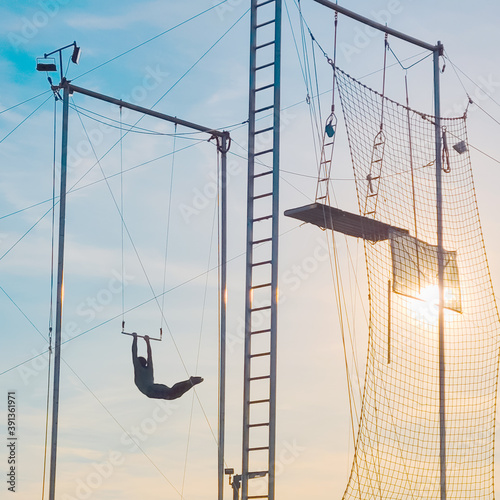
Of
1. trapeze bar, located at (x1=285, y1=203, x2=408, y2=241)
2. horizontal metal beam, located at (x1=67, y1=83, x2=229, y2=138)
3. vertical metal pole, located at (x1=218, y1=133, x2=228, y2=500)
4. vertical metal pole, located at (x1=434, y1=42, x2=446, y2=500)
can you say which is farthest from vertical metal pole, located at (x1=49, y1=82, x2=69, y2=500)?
vertical metal pole, located at (x1=434, y1=42, x2=446, y2=500)

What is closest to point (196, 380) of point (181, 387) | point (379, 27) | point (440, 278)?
point (181, 387)

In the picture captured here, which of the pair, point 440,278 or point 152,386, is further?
point 440,278

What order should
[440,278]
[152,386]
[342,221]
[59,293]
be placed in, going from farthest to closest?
[59,293] → [440,278] → [152,386] → [342,221]

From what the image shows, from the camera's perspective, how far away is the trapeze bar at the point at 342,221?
556 inches

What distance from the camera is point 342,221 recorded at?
48.6 feet

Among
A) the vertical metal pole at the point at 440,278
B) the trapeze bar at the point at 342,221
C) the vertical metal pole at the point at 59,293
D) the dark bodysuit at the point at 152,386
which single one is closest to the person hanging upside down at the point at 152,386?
the dark bodysuit at the point at 152,386

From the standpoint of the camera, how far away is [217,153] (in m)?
18.4

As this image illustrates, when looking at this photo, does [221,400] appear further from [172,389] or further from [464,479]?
[464,479]

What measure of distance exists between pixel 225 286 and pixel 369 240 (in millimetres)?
3360

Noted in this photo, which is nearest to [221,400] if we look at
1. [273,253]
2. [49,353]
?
[49,353]

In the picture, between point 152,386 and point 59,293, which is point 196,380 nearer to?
point 152,386

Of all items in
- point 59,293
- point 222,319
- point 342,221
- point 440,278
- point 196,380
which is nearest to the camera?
point 342,221

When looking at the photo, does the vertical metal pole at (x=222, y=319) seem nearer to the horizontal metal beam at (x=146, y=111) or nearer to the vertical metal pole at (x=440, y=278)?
the horizontal metal beam at (x=146, y=111)

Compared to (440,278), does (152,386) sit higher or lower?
lower
